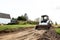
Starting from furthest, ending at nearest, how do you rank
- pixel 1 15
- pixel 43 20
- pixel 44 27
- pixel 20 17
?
1. pixel 1 15
2. pixel 20 17
3. pixel 43 20
4. pixel 44 27

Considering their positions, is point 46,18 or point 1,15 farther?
point 1,15

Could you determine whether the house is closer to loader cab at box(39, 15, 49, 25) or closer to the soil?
loader cab at box(39, 15, 49, 25)

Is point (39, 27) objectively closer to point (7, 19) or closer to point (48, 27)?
point (48, 27)

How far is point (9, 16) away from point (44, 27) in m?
53.0

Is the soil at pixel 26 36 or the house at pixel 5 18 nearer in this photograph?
the soil at pixel 26 36

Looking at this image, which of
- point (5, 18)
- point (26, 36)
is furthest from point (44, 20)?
point (5, 18)

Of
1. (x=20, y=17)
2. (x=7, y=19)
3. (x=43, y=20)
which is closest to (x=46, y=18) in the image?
(x=43, y=20)

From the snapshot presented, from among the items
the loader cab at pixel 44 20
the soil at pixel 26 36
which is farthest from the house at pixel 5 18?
the soil at pixel 26 36

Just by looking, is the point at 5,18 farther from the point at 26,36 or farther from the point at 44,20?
the point at 26,36

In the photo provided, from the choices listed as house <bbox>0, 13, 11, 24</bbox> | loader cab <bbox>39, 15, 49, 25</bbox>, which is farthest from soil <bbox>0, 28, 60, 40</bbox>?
house <bbox>0, 13, 11, 24</bbox>

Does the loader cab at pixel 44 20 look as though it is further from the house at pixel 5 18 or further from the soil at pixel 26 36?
the house at pixel 5 18

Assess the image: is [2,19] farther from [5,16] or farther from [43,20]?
[43,20]

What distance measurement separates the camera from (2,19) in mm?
73062

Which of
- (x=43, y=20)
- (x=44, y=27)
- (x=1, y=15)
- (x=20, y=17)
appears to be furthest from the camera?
(x=1, y=15)
